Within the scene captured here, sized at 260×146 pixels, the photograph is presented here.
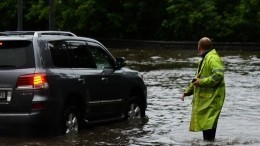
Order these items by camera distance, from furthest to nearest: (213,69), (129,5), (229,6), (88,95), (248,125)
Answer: (129,5) → (229,6) → (248,125) → (88,95) → (213,69)

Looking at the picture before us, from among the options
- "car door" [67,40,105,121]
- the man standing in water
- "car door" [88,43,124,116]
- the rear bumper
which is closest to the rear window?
the rear bumper

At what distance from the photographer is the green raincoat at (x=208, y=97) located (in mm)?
10734

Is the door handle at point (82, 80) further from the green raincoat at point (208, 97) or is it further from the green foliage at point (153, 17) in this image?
the green foliage at point (153, 17)

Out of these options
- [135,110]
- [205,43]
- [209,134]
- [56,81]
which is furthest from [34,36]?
[135,110]

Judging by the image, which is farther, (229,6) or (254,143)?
(229,6)

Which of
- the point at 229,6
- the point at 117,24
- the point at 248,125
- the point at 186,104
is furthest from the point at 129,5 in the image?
the point at 248,125

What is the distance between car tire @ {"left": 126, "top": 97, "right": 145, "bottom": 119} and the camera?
552 inches

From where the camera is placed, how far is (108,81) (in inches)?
508

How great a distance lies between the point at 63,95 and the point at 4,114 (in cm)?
104

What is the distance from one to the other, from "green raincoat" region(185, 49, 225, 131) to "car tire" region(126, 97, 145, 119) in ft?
10.6

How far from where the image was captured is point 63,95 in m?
11.2

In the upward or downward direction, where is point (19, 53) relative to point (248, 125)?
upward

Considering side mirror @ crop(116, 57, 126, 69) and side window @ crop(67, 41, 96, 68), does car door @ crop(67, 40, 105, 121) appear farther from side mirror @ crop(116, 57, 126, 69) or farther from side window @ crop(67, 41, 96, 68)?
side mirror @ crop(116, 57, 126, 69)

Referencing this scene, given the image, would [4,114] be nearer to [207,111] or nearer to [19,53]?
[19,53]
